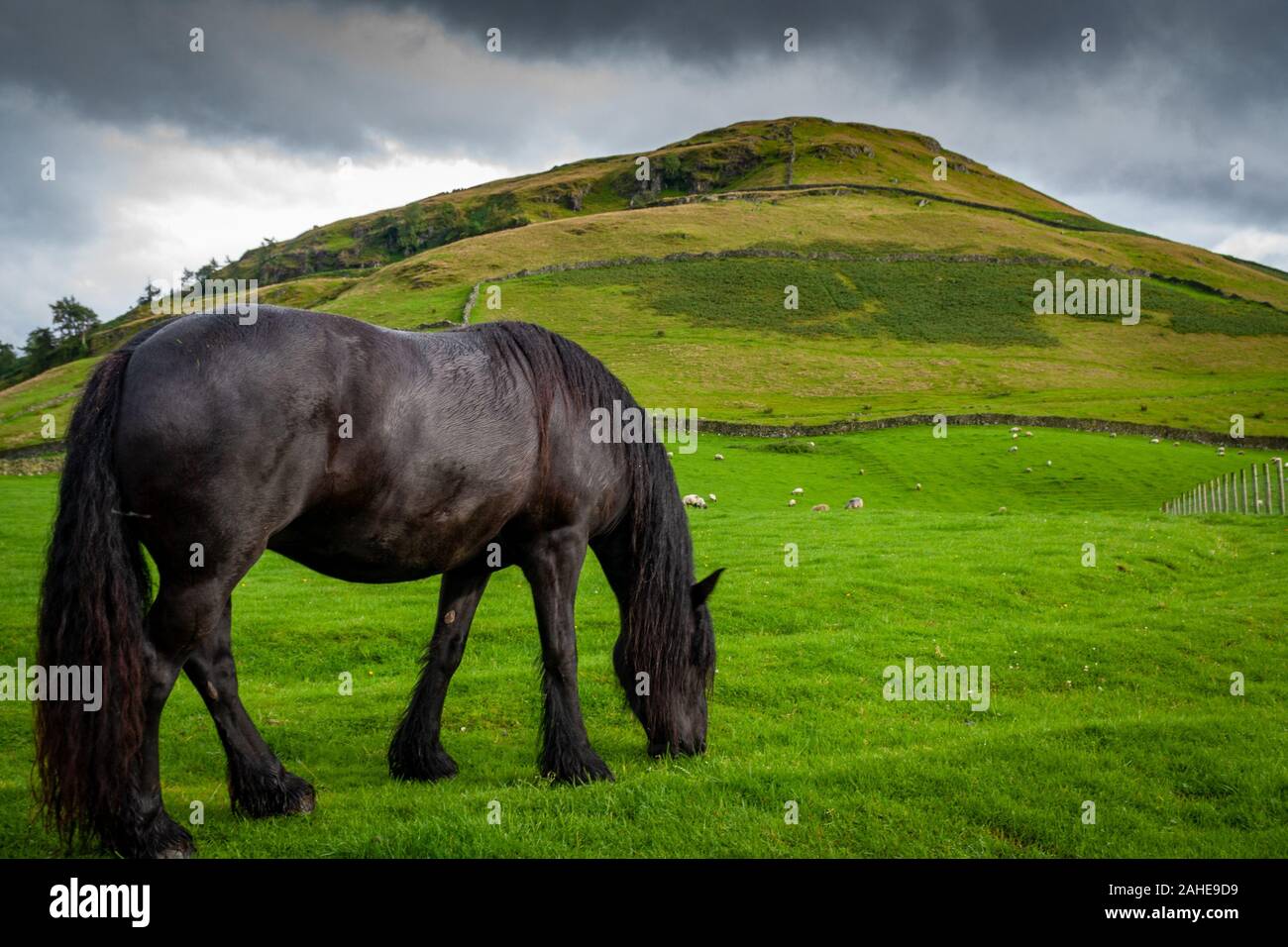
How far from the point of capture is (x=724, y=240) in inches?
3900

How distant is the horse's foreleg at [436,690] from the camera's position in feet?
22.4

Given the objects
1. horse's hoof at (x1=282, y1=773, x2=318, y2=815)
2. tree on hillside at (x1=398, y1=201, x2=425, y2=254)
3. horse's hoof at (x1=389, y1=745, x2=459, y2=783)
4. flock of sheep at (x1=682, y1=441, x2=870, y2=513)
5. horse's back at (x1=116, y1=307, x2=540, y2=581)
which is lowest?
horse's hoof at (x1=389, y1=745, x2=459, y2=783)

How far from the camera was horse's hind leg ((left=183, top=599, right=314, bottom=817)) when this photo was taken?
18.0 ft

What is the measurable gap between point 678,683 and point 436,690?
6.21 ft

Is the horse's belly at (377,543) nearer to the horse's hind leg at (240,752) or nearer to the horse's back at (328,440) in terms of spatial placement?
the horse's back at (328,440)

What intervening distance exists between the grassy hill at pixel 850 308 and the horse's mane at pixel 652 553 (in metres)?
37.0

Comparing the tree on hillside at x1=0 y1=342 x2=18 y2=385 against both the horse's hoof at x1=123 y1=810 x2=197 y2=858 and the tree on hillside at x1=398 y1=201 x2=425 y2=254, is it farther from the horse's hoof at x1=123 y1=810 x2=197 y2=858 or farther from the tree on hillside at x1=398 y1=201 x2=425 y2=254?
the horse's hoof at x1=123 y1=810 x2=197 y2=858

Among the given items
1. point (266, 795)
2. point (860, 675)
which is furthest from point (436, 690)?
point (860, 675)

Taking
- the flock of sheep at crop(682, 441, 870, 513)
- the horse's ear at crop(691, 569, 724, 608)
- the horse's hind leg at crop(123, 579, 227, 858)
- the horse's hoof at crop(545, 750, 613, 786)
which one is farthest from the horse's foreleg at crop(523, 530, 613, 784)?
the flock of sheep at crop(682, 441, 870, 513)

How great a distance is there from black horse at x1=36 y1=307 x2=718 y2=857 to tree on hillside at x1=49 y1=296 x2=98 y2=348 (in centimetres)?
10677

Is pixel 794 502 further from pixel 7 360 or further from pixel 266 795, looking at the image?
pixel 7 360

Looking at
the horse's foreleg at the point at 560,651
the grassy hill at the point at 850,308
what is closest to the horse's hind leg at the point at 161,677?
the horse's foreleg at the point at 560,651

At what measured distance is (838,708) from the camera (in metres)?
9.21
